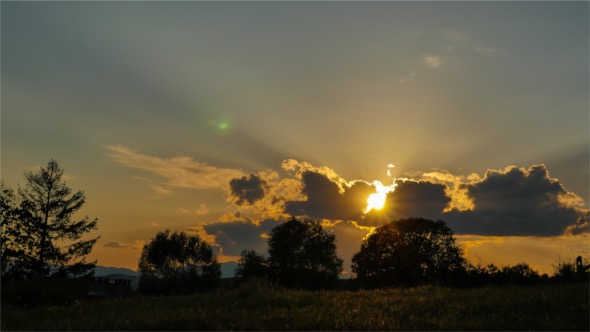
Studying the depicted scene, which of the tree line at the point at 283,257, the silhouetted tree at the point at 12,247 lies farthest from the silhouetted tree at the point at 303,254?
the silhouetted tree at the point at 12,247

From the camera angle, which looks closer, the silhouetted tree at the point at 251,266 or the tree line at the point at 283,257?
the tree line at the point at 283,257

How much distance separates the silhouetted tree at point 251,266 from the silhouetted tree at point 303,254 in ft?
4.39

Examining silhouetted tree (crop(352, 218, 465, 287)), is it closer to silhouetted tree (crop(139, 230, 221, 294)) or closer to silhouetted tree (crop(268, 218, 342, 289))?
silhouetted tree (crop(268, 218, 342, 289))

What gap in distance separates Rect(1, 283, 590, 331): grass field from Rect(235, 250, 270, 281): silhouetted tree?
179 ft

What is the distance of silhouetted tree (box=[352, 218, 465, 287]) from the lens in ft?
186

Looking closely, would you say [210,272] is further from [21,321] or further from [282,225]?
[21,321]

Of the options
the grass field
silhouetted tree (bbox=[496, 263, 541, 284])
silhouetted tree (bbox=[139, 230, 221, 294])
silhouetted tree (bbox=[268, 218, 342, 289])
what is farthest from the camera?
silhouetted tree (bbox=[139, 230, 221, 294])

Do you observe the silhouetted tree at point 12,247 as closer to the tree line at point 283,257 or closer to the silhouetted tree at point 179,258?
the tree line at point 283,257

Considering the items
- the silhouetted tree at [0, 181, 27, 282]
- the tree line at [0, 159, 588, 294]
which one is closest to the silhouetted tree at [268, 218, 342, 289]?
the tree line at [0, 159, 588, 294]

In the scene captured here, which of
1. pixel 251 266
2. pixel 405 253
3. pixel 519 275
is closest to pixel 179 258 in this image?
pixel 251 266

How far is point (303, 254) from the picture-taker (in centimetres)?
7369

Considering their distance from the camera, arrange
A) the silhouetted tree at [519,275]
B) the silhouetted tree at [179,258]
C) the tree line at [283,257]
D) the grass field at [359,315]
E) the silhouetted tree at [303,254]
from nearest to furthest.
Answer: the grass field at [359,315]
the silhouetted tree at [519,275]
the tree line at [283,257]
the silhouetted tree at [303,254]
the silhouetted tree at [179,258]

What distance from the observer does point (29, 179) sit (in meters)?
45.9

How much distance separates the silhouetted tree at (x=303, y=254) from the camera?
69750mm
